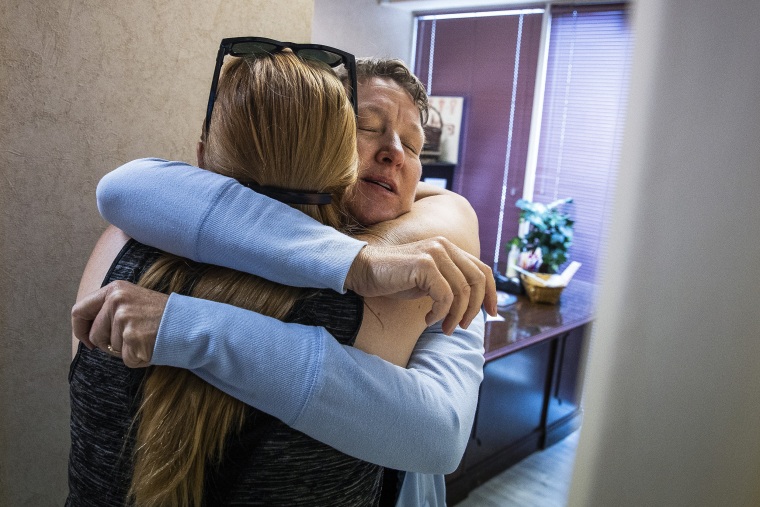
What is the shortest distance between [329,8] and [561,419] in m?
3.25

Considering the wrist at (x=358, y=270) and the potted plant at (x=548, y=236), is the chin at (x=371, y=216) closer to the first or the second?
the wrist at (x=358, y=270)

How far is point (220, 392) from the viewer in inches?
28.4

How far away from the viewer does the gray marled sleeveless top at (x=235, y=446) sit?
732 mm

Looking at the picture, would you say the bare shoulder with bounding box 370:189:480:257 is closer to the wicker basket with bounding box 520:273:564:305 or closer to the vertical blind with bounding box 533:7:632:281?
the wicker basket with bounding box 520:273:564:305

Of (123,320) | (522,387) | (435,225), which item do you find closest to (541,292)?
(522,387)

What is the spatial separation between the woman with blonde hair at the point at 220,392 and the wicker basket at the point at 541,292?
9.63ft

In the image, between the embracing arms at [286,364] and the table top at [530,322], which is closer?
the embracing arms at [286,364]

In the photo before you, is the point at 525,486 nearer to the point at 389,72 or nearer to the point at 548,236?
the point at 548,236

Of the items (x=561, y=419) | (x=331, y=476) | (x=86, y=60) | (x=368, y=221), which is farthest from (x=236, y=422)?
(x=561, y=419)

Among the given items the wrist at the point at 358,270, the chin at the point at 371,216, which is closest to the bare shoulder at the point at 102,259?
the wrist at the point at 358,270

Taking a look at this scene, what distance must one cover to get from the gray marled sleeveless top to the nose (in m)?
0.45

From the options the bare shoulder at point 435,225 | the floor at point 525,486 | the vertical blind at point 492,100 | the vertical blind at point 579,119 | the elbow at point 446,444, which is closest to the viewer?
the elbow at point 446,444

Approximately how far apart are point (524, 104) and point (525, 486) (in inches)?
108

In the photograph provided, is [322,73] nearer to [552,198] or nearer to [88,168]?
[88,168]
